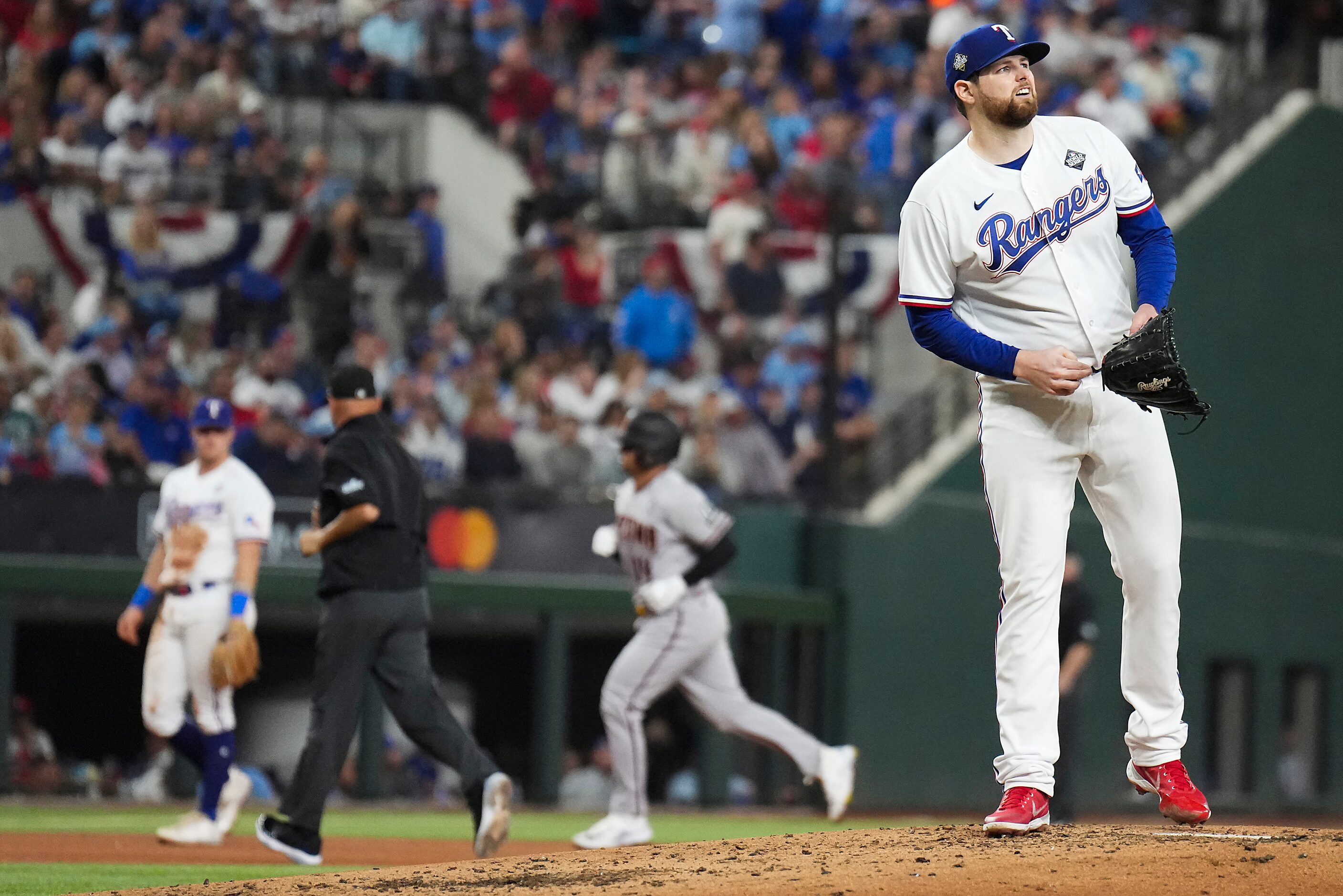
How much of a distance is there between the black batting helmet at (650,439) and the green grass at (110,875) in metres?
2.56

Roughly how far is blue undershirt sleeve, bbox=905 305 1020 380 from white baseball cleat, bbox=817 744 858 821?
4561 mm

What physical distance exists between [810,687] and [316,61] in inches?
275

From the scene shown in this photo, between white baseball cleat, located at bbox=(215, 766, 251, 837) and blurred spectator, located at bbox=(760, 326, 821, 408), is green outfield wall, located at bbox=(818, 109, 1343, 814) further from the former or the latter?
white baseball cleat, located at bbox=(215, 766, 251, 837)

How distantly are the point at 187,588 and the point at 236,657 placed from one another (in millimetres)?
568

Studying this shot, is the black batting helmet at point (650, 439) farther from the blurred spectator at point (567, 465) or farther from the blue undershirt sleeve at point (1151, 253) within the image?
the blurred spectator at point (567, 465)

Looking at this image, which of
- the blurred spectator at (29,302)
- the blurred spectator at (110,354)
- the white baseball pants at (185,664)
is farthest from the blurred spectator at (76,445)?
Result: the white baseball pants at (185,664)

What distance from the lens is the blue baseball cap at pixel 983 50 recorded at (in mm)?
5781

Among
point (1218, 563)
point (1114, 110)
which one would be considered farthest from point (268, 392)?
point (1218, 563)

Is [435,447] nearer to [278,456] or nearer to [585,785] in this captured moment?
[278,456]

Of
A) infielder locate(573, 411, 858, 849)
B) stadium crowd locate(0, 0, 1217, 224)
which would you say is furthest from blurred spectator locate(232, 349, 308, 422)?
infielder locate(573, 411, 858, 849)

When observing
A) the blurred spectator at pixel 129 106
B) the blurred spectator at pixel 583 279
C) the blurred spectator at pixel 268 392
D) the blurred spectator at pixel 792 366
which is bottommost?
the blurred spectator at pixel 268 392

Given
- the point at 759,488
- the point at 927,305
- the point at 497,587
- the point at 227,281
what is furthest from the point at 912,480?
the point at 927,305

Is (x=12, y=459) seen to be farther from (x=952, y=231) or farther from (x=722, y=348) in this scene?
(x=952, y=231)

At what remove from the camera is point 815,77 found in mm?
18719
